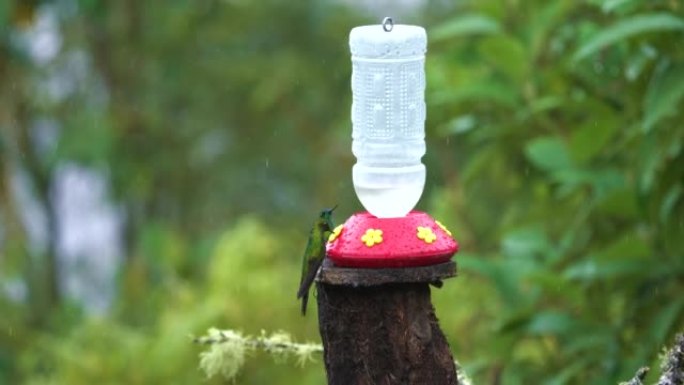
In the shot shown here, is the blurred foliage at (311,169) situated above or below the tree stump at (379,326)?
above

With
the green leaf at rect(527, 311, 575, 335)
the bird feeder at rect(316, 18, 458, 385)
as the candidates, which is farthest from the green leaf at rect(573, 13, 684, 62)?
the bird feeder at rect(316, 18, 458, 385)

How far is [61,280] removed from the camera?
34.9 feet

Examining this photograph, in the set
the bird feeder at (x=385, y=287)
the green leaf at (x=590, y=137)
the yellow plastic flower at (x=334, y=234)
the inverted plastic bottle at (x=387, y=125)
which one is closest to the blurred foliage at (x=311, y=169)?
the green leaf at (x=590, y=137)

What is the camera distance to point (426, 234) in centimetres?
245

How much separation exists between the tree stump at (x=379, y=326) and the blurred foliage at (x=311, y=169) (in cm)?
130

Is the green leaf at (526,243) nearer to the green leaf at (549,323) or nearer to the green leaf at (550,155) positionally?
the green leaf at (550,155)

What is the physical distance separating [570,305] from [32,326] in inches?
214

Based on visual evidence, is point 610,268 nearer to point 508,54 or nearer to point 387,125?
point 508,54

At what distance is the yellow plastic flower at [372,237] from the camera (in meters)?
2.42

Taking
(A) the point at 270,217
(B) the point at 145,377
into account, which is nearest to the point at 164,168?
(A) the point at 270,217

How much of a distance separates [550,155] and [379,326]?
207cm

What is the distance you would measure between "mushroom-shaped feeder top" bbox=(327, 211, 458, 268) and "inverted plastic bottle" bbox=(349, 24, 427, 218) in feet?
0.39

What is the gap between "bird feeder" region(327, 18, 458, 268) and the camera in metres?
2.47

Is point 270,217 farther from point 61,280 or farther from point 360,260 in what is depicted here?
point 360,260
